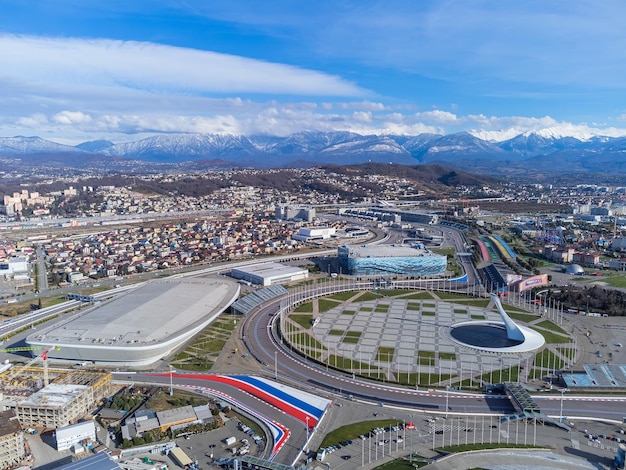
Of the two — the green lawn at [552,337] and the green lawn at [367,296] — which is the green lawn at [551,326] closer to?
the green lawn at [552,337]

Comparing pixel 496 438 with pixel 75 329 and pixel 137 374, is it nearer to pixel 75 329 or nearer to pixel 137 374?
pixel 137 374

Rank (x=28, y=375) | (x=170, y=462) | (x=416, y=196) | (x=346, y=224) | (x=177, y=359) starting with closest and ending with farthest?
1. (x=170, y=462)
2. (x=28, y=375)
3. (x=177, y=359)
4. (x=346, y=224)
5. (x=416, y=196)

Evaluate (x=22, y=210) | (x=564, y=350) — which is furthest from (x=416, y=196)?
(x=564, y=350)

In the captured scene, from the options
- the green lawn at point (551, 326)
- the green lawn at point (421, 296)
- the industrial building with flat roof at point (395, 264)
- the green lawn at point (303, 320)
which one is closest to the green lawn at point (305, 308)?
the green lawn at point (303, 320)

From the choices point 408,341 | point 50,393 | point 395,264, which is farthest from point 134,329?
point 395,264

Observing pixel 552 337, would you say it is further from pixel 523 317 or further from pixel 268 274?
pixel 268 274
